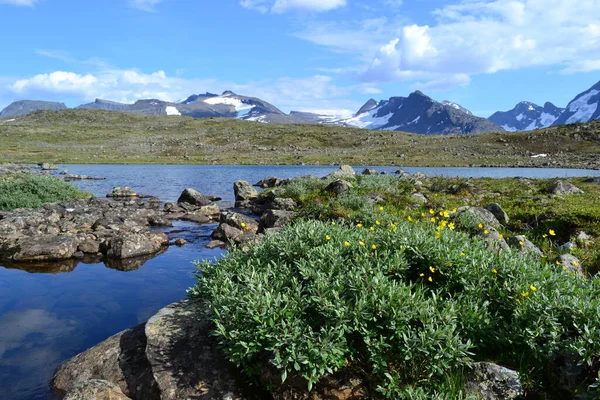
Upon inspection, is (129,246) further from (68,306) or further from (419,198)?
(419,198)

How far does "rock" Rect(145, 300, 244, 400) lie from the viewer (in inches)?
234

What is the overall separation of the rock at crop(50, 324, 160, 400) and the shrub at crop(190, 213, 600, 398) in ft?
6.16

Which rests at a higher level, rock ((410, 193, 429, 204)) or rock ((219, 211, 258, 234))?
rock ((410, 193, 429, 204))

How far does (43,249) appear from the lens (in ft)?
53.1

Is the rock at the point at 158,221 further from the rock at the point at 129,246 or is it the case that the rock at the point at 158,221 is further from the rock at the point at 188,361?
the rock at the point at 188,361

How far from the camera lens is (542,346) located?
5.33m

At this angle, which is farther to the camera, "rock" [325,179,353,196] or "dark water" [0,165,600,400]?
"rock" [325,179,353,196]

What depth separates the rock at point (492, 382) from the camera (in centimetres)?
515

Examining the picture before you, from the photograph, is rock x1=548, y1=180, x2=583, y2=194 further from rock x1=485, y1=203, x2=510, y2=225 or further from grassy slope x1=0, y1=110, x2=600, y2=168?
grassy slope x1=0, y1=110, x2=600, y2=168

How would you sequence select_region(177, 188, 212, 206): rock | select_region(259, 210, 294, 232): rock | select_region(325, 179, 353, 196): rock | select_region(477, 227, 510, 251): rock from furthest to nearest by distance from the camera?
1. select_region(177, 188, 212, 206): rock
2. select_region(325, 179, 353, 196): rock
3. select_region(259, 210, 294, 232): rock
4. select_region(477, 227, 510, 251): rock

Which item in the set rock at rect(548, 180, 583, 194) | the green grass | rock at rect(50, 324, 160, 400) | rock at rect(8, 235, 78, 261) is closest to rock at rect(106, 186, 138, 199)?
the green grass

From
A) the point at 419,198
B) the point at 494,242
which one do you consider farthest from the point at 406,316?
the point at 419,198

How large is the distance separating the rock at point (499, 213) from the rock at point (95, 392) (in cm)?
1400

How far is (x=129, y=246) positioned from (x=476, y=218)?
14.0m
